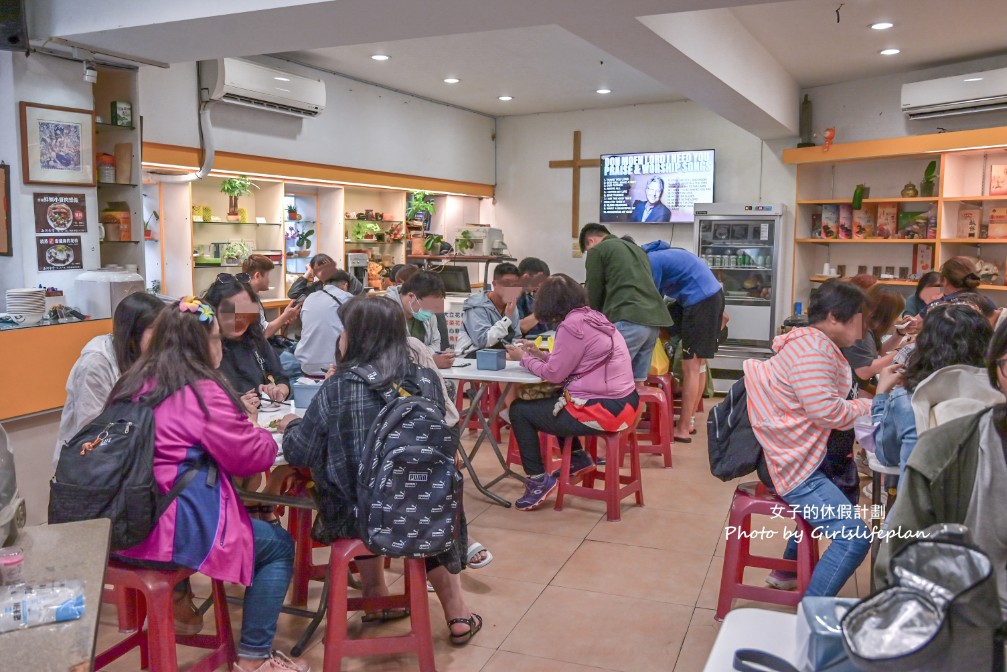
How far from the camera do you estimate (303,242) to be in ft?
25.1

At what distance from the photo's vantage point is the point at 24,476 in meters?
4.04

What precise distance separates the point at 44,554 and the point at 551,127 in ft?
29.2

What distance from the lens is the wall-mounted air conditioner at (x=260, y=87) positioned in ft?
20.3

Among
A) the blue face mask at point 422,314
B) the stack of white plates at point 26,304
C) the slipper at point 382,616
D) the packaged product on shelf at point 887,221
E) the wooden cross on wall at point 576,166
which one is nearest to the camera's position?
the slipper at point 382,616

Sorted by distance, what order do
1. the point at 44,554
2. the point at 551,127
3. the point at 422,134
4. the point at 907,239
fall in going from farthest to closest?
the point at 551,127 → the point at 422,134 → the point at 907,239 → the point at 44,554

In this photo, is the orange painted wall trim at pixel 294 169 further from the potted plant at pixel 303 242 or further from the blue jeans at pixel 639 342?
the blue jeans at pixel 639 342

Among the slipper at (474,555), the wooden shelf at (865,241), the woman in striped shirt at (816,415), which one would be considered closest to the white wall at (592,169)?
the wooden shelf at (865,241)

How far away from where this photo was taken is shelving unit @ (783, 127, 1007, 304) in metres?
6.93

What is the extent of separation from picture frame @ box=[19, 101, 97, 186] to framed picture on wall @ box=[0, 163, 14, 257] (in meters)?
0.09

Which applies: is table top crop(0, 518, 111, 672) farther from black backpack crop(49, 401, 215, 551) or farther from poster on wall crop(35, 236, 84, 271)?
poster on wall crop(35, 236, 84, 271)

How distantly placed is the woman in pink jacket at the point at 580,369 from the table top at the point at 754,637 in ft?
8.37

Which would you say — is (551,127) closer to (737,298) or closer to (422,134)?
(422,134)

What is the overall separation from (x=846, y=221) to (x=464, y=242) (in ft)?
12.5

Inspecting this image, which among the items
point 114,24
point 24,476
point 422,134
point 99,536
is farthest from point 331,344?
point 422,134
